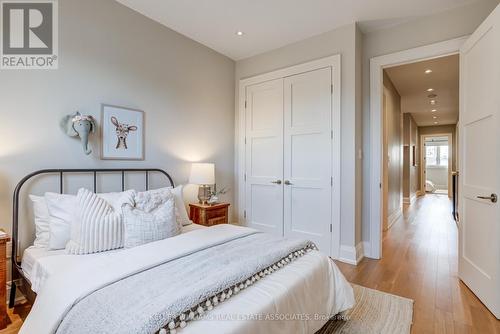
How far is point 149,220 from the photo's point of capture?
1.94 metres

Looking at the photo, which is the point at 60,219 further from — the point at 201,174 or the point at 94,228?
the point at 201,174

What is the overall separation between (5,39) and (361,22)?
3.48m

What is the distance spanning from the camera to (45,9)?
220 centimetres

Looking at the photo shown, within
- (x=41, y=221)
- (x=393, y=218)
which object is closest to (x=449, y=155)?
(x=393, y=218)

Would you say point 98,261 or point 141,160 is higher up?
point 141,160

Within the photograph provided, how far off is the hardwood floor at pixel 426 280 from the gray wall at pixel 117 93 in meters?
1.30

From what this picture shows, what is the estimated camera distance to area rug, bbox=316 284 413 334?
1794 mm

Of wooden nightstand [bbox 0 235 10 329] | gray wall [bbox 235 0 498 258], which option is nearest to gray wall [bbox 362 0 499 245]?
gray wall [bbox 235 0 498 258]

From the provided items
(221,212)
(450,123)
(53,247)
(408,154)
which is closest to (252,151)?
(221,212)

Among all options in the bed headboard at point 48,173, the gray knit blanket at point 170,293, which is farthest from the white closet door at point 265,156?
the gray knit blanket at point 170,293

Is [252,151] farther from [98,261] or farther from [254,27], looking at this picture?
[98,261]

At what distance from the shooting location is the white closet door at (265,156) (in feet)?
12.0

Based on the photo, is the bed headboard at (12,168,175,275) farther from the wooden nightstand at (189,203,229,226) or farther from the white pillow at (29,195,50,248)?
the wooden nightstand at (189,203,229,226)

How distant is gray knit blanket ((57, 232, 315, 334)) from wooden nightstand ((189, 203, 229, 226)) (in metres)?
1.51
